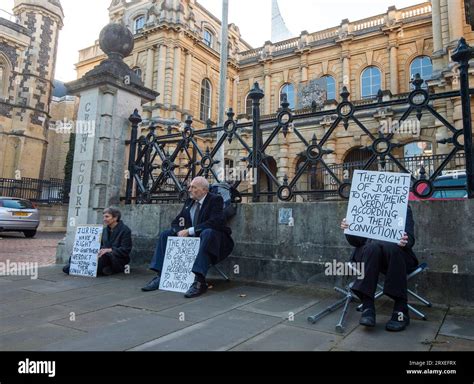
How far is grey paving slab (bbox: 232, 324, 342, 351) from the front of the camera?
2.51 meters

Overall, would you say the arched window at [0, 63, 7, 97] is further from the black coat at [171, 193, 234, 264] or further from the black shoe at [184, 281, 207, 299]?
the black shoe at [184, 281, 207, 299]

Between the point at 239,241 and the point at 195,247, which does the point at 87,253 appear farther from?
the point at 239,241

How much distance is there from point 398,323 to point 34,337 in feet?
9.79

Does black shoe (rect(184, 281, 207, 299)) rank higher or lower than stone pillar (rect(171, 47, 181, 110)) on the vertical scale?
lower

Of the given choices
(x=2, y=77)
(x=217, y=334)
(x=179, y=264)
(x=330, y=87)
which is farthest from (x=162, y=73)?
(x=217, y=334)

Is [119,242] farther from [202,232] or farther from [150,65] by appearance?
[150,65]

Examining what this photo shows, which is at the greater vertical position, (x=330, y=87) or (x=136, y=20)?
(x=136, y=20)

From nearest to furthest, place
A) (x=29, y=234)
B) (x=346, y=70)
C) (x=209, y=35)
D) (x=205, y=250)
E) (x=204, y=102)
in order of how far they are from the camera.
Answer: (x=205, y=250) < (x=29, y=234) < (x=346, y=70) < (x=204, y=102) < (x=209, y=35)

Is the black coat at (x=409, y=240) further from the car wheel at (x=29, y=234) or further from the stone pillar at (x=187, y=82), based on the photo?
the stone pillar at (x=187, y=82)

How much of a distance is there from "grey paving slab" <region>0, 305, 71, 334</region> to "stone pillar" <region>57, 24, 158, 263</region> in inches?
117

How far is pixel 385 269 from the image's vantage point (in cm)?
325

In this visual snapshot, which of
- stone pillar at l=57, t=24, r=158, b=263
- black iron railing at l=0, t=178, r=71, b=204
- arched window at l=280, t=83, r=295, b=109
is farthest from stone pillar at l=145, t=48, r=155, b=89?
stone pillar at l=57, t=24, r=158, b=263
